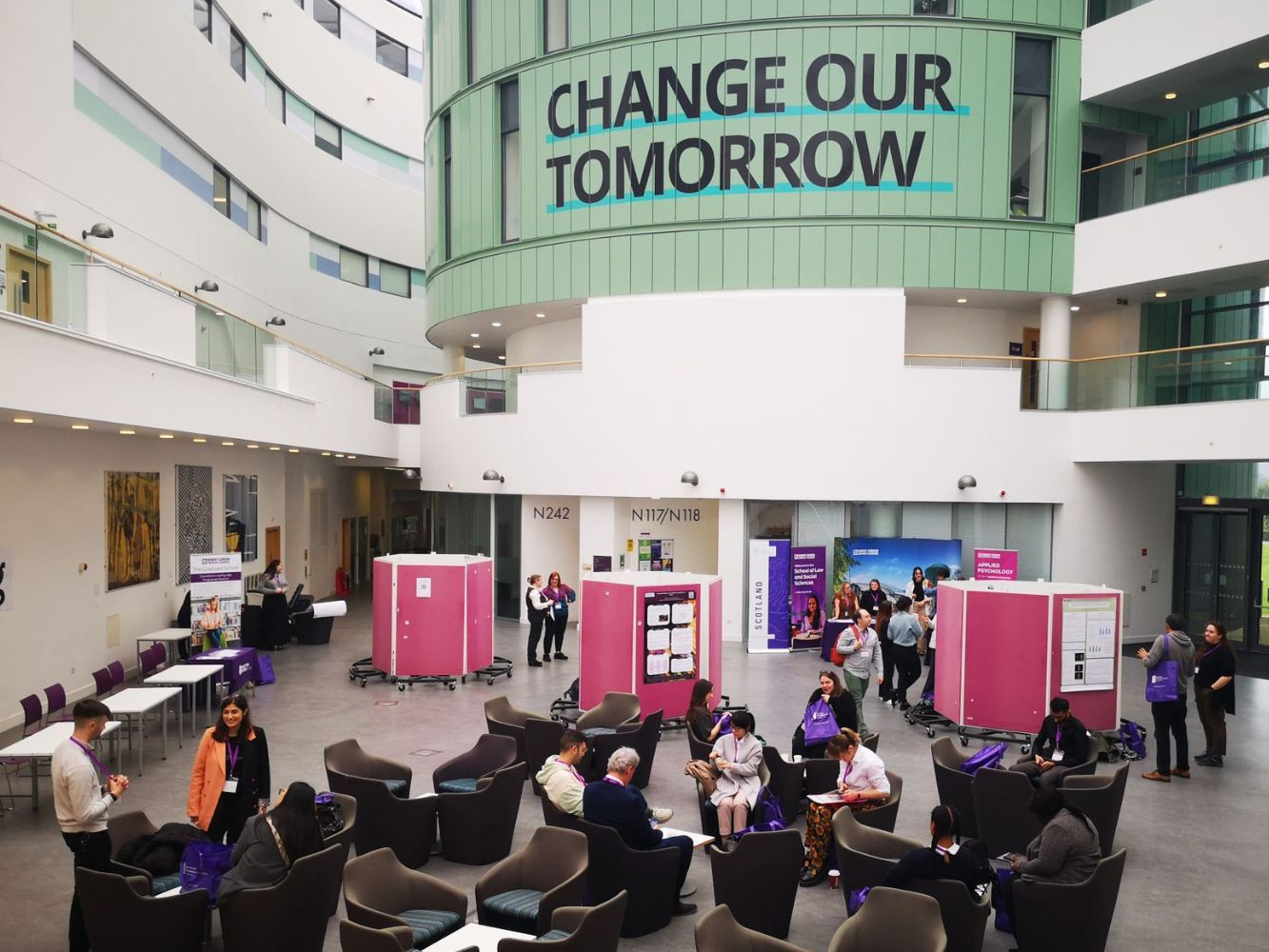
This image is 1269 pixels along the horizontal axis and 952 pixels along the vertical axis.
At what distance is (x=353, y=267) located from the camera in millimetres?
29188

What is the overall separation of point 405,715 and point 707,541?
860 centimetres

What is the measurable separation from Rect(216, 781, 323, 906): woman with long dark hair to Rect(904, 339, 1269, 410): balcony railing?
47.6ft

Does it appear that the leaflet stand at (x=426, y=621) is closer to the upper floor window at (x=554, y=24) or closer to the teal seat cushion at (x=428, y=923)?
the teal seat cushion at (x=428, y=923)

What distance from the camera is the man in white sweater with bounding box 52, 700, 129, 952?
5965 millimetres

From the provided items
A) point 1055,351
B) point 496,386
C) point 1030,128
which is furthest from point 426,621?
point 1030,128

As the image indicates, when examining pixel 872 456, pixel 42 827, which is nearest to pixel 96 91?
pixel 42 827

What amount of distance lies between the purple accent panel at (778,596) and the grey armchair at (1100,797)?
10062mm

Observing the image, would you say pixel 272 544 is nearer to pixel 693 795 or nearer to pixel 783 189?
pixel 783 189

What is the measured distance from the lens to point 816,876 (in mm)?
7344

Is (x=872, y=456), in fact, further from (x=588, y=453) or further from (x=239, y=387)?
(x=239, y=387)

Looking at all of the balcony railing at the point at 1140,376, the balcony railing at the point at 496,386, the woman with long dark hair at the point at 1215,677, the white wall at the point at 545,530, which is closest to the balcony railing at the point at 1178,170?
the balcony railing at the point at 1140,376

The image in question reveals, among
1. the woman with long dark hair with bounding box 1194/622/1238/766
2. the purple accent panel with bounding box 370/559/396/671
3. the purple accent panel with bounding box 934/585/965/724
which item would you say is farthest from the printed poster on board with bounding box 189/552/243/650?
the woman with long dark hair with bounding box 1194/622/1238/766

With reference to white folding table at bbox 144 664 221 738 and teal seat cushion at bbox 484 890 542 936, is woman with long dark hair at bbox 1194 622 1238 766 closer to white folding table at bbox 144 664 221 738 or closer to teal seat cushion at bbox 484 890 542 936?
teal seat cushion at bbox 484 890 542 936

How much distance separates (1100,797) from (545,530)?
14.2m
